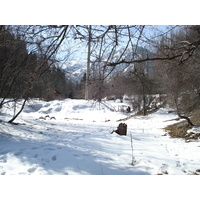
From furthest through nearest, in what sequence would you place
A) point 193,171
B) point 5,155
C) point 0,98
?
point 0,98
point 5,155
point 193,171

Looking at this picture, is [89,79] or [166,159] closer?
[89,79]

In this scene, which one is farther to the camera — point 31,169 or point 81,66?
point 81,66

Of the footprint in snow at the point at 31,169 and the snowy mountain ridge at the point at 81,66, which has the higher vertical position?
the snowy mountain ridge at the point at 81,66

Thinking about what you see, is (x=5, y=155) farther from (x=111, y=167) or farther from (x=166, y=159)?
(x=166, y=159)

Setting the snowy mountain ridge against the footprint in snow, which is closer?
the footprint in snow

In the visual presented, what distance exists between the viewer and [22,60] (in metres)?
3.55

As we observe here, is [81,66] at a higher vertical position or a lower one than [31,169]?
higher

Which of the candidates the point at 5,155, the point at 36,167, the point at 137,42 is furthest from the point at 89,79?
the point at 5,155

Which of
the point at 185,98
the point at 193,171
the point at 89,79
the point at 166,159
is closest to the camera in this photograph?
the point at 193,171

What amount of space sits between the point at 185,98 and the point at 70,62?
8751 mm

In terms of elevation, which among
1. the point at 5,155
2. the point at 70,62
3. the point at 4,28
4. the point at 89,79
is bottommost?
the point at 5,155

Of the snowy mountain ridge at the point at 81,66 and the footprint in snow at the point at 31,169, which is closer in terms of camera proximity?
the footprint in snow at the point at 31,169

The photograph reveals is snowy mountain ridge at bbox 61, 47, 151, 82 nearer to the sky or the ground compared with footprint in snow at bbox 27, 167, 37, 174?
nearer to the sky

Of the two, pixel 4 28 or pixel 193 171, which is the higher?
pixel 4 28
